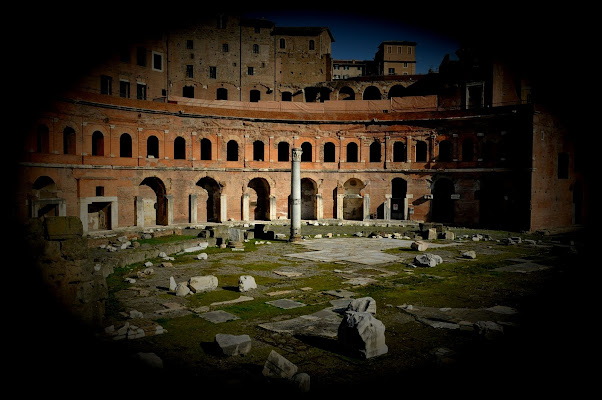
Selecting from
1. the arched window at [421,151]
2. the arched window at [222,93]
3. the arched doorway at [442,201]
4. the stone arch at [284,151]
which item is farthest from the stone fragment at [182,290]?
the arched window at [222,93]

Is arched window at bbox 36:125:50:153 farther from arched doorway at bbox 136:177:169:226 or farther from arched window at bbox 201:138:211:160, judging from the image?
arched window at bbox 201:138:211:160

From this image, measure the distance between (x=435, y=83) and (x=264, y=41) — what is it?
56.1ft

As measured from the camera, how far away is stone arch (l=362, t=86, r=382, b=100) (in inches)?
1720

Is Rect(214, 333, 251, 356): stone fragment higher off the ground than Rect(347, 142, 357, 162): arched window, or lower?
lower

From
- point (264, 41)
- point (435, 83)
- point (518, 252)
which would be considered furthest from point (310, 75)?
point (518, 252)

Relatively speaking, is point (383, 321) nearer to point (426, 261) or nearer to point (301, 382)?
point (301, 382)

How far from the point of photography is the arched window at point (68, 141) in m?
25.0

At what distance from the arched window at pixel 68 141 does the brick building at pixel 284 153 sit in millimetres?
117

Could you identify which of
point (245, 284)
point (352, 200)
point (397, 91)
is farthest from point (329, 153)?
point (245, 284)

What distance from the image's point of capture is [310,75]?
44.7m

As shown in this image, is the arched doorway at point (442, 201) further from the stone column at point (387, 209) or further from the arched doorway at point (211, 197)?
the arched doorway at point (211, 197)

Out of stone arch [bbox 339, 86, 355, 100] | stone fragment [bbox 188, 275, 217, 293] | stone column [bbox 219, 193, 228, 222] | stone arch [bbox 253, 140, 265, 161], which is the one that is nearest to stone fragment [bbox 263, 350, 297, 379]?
stone fragment [bbox 188, 275, 217, 293]

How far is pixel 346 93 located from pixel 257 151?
13.7m

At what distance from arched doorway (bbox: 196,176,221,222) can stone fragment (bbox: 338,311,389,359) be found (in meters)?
24.1
